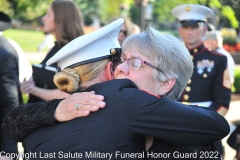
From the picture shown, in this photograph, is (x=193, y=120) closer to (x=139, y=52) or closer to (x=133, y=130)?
(x=133, y=130)

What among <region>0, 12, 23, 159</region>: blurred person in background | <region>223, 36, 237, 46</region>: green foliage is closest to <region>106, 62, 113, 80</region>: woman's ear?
<region>0, 12, 23, 159</region>: blurred person in background

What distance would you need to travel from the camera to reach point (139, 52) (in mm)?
1879

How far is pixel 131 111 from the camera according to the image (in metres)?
1.65

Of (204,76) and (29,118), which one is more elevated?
(29,118)

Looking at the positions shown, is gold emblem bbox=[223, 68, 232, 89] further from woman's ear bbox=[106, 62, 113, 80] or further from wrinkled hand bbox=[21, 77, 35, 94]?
woman's ear bbox=[106, 62, 113, 80]

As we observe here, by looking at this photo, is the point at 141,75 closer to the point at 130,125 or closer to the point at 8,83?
the point at 130,125

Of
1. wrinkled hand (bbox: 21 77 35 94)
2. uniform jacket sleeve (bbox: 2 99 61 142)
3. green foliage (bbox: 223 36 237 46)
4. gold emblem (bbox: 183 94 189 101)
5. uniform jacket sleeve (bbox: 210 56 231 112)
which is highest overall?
uniform jacket sleeve (bbox: 2 99 61 142)

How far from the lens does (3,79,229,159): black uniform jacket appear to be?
165 cm

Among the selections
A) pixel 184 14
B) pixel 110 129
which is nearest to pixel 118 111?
pixel 110 129

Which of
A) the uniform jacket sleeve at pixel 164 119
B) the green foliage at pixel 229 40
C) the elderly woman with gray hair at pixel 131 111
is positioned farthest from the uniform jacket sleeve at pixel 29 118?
the green foliage at pixel 229 40

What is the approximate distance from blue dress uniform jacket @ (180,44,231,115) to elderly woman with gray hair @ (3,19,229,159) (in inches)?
87.3

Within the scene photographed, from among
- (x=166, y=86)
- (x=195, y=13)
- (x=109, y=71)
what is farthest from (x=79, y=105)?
(x=195, y=13)

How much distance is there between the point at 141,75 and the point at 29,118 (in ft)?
1.71

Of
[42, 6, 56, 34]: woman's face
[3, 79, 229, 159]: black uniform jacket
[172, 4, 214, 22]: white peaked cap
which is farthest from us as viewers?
[172, 4, 214, 22]: white peaked cap
